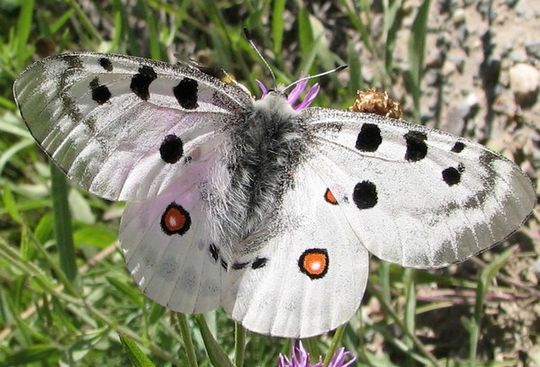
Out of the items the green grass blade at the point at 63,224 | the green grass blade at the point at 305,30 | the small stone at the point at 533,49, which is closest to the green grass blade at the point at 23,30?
the green grass blade at the point at 63,224

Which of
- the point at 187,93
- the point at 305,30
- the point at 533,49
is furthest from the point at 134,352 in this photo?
the point at 533,49

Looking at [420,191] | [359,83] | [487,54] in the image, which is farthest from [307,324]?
[487,54]

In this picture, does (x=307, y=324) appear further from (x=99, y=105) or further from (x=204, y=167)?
(x=99, y=105)

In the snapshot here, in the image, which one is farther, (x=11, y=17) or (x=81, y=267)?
(x=11, y=17)

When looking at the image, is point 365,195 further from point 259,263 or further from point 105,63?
point 105,63

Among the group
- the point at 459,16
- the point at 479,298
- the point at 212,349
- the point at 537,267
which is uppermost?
the point at 212,349

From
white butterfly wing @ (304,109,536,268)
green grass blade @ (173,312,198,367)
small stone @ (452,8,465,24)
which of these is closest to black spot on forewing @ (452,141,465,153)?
white butterfly wing @ (304,109,536,268)
